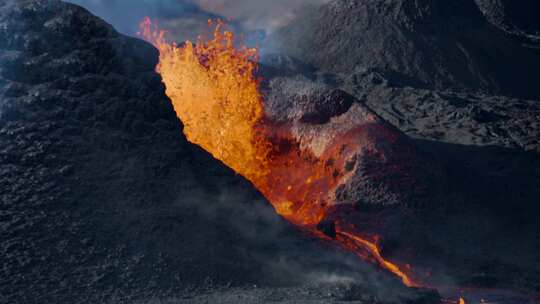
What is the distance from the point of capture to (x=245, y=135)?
18547mm

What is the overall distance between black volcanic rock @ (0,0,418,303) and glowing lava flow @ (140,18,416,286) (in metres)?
3.74

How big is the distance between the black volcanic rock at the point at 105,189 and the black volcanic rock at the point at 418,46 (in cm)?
1833

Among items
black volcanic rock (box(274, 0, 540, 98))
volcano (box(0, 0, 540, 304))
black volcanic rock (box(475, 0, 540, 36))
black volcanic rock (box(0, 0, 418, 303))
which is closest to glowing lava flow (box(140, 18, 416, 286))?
volcano (box(0, 0, 540, 304))

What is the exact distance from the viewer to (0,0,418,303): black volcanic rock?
8766mm

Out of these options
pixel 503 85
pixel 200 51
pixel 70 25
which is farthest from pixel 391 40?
pixel 70 25

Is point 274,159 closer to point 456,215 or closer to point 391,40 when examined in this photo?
point 456,215

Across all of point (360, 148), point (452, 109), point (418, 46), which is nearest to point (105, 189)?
point (360, 148)

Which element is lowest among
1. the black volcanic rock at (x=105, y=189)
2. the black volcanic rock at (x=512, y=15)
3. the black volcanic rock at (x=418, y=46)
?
the black volcanic rock at (x=105, y=189)

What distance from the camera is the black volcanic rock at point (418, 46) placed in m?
29.3

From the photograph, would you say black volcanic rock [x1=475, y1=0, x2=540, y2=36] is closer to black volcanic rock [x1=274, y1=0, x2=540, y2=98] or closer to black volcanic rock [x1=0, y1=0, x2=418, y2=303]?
black volcanic rock [x1=274, y1=0, x2=540, y2=98]

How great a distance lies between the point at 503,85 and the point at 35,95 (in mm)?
25038

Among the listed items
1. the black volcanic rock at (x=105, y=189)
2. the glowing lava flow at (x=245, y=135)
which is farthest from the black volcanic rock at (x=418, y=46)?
the black volcanic rock at (x=105, y=189)

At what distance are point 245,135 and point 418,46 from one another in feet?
50.1

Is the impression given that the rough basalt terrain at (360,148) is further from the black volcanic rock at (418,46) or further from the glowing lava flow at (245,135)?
the black volcanic rock at (418,46)
